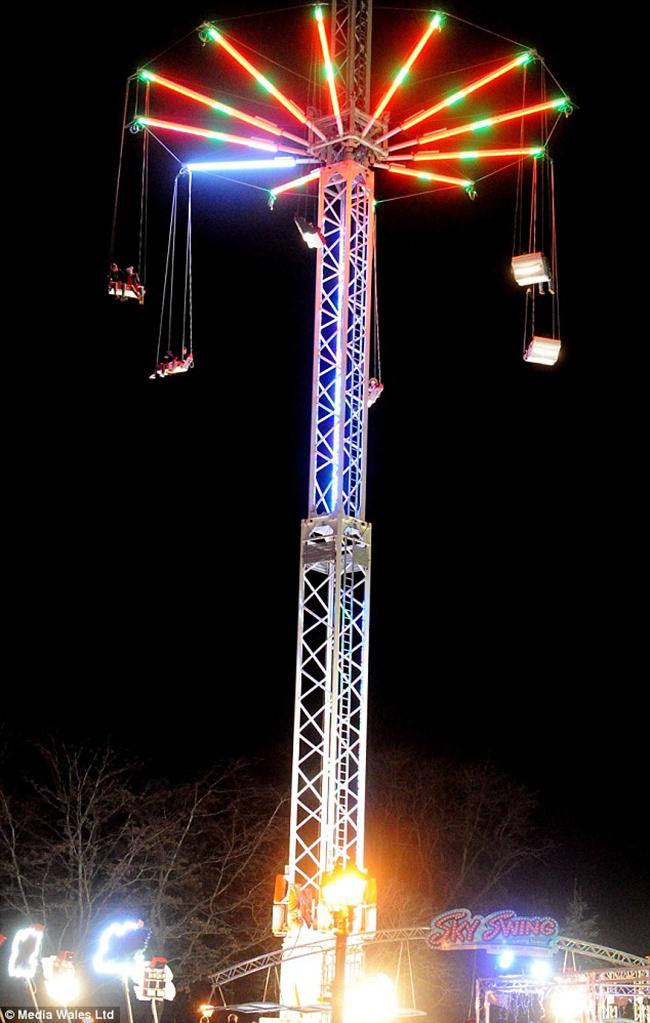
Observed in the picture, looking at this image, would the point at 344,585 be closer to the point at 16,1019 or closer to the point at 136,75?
the point at 136,75

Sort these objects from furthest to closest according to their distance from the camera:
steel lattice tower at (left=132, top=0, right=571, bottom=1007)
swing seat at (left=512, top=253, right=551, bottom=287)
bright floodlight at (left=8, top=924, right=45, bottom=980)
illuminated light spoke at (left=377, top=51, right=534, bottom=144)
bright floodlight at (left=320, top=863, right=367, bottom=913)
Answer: illuminated light spoke at (left=377, top=51, right=534, bottom=144) < bright floodlight at (left=8, top=924, right=45, bottom=980) < swing seat at (left=512, top=253, right=551, bottom=287) < steel lattice tower at (left=132, top=0, right=571, bottom=1007) < bright floodlight at (left=320, top=863, right=367, bottom=913)

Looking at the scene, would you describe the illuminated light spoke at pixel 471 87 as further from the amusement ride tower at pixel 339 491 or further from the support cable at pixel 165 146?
the support cable at pixel 165 146

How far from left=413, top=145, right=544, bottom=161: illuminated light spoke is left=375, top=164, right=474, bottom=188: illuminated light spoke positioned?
0.66ft

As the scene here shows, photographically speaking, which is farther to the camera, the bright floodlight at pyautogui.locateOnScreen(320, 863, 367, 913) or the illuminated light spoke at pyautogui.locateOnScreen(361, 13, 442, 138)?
the illuminated light spoke at pyautogui.locateOnScreen(361, 13, 442, 138)

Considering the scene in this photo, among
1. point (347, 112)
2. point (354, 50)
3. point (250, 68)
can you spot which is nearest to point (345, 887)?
point (347, 112)

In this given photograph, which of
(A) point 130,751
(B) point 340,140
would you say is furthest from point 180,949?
(B) point 340,140

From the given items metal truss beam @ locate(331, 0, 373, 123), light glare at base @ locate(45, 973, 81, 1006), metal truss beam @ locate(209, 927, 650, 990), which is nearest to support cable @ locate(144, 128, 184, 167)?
metal truss beam @ locate(331, 0, 373, 123)

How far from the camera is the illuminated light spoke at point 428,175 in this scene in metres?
13.7

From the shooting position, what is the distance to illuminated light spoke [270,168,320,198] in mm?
13600

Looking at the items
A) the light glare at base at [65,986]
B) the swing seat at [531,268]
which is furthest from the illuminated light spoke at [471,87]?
the light glare at base at [65,986]

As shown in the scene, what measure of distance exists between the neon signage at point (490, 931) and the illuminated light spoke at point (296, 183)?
29.2 feet

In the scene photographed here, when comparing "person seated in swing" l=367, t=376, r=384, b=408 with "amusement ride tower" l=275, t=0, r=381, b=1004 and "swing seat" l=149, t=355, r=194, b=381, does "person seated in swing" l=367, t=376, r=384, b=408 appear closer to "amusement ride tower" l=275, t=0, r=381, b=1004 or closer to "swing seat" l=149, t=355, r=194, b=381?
"amusement ride tower" l=275, t=0, r=381, b=1004

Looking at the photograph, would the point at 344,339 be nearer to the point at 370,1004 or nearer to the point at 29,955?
the point at 370,1004

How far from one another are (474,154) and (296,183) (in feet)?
7.34
